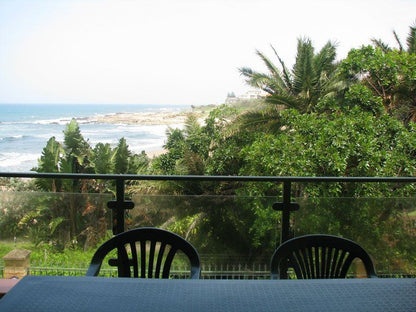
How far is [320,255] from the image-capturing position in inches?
67.8

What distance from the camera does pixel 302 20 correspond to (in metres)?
26.0

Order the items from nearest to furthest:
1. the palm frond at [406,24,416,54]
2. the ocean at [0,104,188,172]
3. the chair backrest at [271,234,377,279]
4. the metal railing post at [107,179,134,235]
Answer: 1. the chair backrest at [271,234,377,279]
2. the metal railing post at [107,179,134,235]
3. the palm frond at [406,24,416,54]
4. the ocean at [0,104,188,172]

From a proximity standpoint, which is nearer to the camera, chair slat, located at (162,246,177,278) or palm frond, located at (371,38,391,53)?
chair slat, located at (162,246,177,278)

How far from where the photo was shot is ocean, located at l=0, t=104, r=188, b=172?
29.2 m

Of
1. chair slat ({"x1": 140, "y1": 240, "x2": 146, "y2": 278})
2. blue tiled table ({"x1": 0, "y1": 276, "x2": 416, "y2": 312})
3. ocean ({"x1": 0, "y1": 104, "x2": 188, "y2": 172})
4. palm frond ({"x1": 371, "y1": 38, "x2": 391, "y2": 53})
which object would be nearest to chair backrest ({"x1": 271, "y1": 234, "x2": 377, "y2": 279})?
blue tiled table ({"x1": 0, "y1": 276, "x2": 416, "y2": 312})

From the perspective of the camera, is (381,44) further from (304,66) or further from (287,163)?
(287,163)

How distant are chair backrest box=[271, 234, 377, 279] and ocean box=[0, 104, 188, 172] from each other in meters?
19.7

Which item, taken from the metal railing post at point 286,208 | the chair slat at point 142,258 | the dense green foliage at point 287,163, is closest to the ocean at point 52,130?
the dense green foliage at point 287,163

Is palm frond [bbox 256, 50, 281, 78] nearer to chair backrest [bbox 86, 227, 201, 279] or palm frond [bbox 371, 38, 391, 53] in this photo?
palm frond [bbox 371, 38, 391, 53]

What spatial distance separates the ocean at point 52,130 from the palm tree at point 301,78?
36.9 feet

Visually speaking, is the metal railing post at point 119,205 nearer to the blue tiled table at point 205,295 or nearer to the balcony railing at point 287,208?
the balcony railing at point 287,208

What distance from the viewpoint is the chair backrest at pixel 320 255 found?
1.67 meters

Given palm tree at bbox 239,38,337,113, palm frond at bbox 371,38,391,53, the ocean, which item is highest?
palm frond at bbox 371,38,391,53

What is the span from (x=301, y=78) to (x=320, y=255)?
9.50 meters
